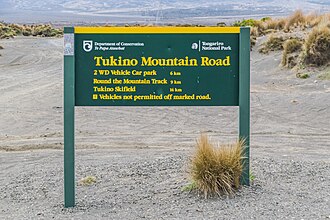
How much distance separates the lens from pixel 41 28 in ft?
217

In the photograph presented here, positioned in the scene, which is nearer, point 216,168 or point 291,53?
point 216,168

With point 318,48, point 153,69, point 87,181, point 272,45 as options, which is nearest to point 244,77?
point 153,69

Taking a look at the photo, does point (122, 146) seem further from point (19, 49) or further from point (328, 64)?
point (19, 49)

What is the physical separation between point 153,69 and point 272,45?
72.7 ft

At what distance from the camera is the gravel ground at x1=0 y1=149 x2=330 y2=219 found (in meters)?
7.28

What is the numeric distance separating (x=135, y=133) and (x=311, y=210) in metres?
7.04

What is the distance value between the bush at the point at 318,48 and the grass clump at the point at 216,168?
15.2 m

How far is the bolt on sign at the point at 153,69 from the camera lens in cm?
749

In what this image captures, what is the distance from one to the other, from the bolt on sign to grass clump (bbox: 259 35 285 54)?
2142 centimetres

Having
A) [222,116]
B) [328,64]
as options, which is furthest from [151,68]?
[328,64]

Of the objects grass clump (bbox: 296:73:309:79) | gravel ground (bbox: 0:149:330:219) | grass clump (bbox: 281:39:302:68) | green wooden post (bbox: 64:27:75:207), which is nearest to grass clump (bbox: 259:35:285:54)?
grass clump (bbox: 281:39:302:68)

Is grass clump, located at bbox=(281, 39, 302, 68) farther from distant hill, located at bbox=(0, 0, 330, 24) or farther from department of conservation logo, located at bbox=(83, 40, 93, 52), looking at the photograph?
distant hill, located at bbox=(0, 0, 330, 24)

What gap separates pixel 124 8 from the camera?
139 metres

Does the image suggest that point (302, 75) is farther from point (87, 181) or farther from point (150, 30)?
point (150, 30)
